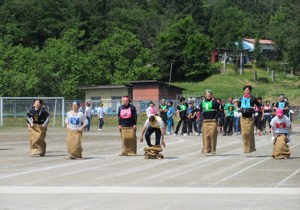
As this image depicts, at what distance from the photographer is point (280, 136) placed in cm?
1436

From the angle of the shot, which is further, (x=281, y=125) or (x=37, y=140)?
(x=37, y=140)

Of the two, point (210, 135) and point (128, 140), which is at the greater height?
point (210, 135)

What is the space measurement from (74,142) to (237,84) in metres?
72.7

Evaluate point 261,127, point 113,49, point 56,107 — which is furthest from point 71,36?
point 261,127

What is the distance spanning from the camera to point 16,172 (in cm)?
1198

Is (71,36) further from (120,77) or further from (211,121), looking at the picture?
(211,121)

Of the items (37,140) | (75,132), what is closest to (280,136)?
(75,132)

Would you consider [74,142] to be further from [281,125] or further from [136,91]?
[136,91]

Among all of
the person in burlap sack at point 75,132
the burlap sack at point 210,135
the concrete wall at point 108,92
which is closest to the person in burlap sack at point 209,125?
the burlap sack at point 210,135

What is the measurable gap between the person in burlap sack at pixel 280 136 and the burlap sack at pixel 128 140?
13.9ft

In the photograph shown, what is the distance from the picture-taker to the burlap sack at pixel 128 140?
15.6 metres

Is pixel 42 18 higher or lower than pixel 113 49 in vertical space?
higher

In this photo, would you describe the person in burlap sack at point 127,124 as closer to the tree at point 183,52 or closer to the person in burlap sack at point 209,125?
the person in burlap sack at point 209,125
